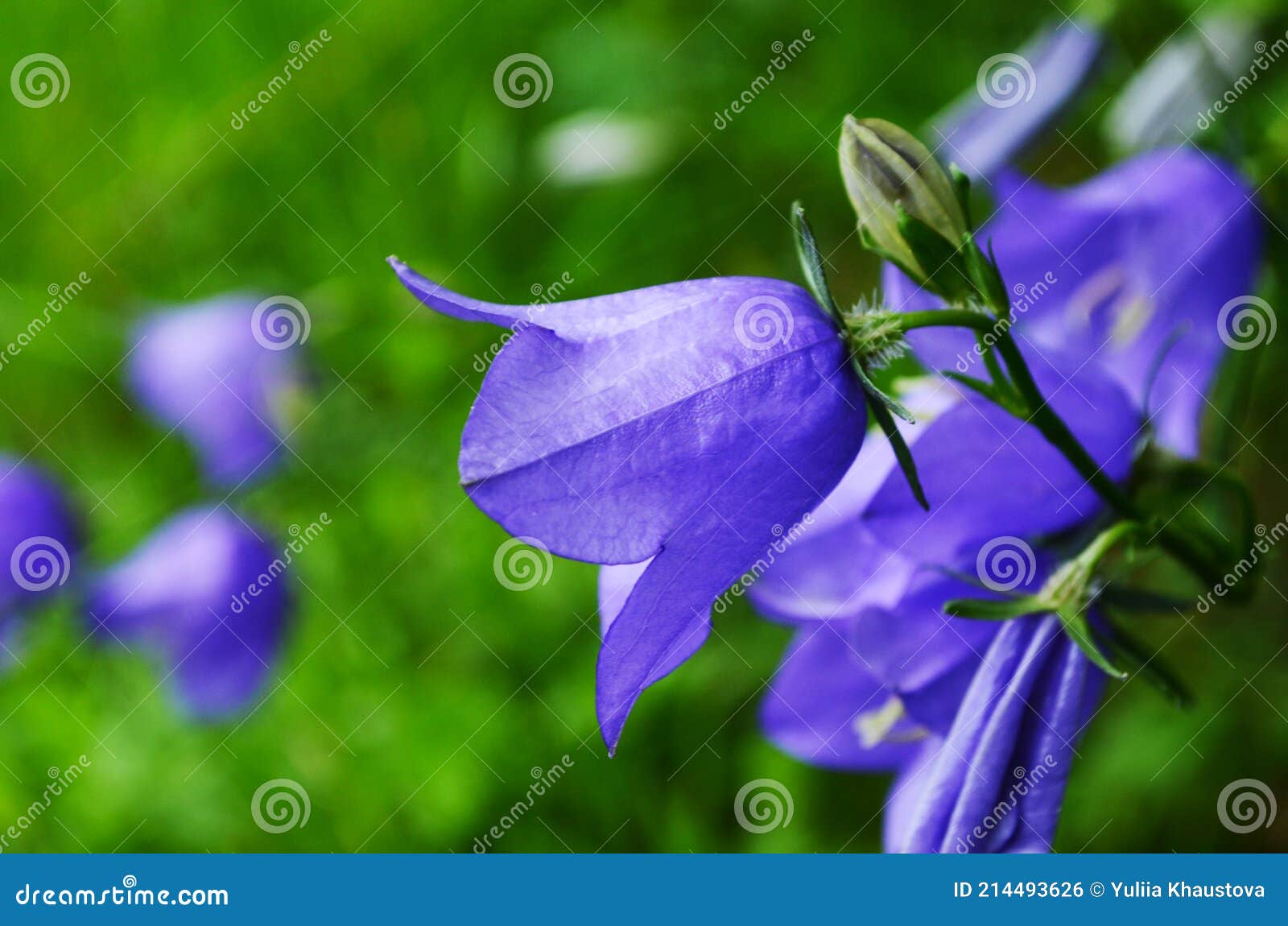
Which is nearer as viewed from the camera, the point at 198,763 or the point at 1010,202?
the point at 1010,202

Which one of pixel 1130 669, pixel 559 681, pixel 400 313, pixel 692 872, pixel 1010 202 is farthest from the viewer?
pixel 400 313

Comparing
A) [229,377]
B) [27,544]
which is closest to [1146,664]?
[229,377]

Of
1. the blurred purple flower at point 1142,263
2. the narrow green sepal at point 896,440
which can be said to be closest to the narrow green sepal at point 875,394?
the narrow green sepal at point 896,440

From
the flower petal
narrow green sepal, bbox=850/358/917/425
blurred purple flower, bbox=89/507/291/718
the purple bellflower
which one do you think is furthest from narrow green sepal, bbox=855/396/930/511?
the purple bellflower

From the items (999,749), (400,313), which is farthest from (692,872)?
(400,313)

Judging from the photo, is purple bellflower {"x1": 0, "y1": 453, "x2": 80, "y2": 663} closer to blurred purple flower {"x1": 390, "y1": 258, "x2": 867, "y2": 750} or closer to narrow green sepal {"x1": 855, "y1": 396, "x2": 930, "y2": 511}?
blurred purple flower {"x1": 390, "y1": 258, "x2": 867, "y2": 750}

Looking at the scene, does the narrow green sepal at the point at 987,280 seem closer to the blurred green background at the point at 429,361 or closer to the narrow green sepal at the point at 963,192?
the narrow green sepal at the point at 963,192

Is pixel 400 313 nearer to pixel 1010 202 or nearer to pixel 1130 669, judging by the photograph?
pixel 1010 202
